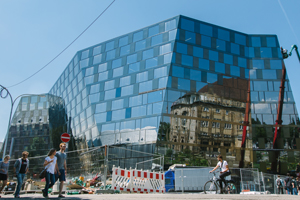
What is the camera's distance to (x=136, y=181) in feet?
47.1

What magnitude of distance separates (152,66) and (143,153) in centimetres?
906

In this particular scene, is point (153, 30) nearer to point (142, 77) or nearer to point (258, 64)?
point (142, 77)

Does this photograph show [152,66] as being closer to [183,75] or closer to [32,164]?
[183,75]

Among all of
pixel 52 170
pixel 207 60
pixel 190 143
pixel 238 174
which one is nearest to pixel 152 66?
pixel 207 60

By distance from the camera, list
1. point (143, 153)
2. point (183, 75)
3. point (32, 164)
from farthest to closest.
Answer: point (183, 75)
point (143, 153)
point (32, 164)

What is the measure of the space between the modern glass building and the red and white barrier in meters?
12.8

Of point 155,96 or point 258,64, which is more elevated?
point 258,64

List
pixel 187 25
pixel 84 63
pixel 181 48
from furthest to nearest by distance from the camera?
pixel 84 63 < pixel 187 25 < pixel 181 48

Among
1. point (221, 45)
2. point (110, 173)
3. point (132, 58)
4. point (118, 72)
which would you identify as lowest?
point (110, 173)

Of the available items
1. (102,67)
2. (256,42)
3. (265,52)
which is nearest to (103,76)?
(102,67)

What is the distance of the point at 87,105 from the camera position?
34.6m

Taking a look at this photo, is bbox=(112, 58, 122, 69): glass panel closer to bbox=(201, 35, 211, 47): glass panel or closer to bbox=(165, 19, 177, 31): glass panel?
bbox=(165, 19, 177, 31): glass panel

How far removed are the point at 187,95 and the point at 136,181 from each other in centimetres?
1701

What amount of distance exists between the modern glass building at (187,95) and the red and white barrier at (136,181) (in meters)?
12.8
